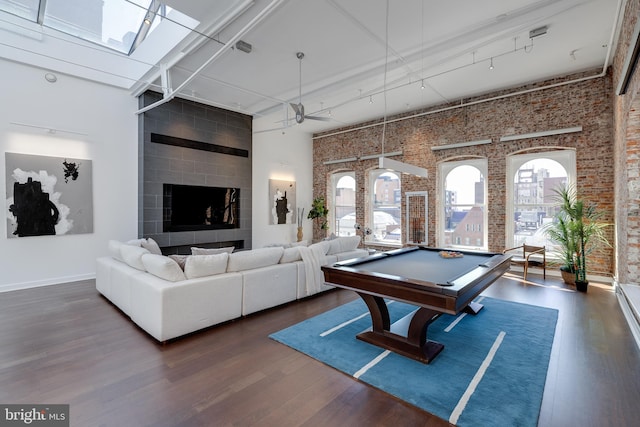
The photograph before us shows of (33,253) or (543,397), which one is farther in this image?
(33,253)

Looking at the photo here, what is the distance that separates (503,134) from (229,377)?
23.0 ft

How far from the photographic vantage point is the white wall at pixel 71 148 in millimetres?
4891

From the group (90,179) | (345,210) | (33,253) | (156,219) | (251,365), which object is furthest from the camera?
(345,210)

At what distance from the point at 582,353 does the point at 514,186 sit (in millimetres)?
4578

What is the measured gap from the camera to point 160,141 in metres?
6.32

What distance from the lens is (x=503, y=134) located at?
256 inches

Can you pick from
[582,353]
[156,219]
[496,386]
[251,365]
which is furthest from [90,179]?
[582,353]

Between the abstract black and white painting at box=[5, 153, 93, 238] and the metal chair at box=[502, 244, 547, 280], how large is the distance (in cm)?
829

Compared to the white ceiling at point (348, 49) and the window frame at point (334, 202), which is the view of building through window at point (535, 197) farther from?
the window frame at point (334, 202)

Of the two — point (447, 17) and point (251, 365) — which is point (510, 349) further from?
point (447, 17)

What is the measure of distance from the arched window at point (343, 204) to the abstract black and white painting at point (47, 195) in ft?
21.7

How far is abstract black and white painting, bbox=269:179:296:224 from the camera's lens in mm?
8914

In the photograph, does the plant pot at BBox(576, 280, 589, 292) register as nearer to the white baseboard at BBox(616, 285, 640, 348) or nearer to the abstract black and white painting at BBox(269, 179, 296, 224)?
the white baseboard at BBox(616, 285, 640, 348)

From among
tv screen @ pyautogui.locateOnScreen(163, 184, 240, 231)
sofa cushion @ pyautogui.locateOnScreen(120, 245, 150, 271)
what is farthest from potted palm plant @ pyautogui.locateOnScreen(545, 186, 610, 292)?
tv screen @ pyautogui.locateOnScreen(163, 184, 240, 231)
